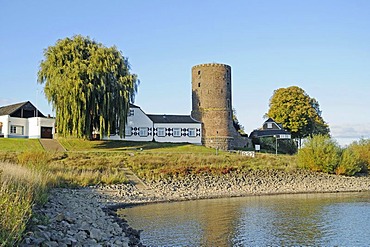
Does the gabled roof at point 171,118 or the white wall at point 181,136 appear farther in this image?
the gabled roof at point 171,118

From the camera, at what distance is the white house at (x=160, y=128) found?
48.1m

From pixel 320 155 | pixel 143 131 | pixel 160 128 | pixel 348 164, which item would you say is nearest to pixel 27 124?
pixel 143 131

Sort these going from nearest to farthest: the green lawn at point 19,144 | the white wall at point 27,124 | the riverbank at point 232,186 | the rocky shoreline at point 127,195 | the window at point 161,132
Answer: the rocky shoreline at point 127,195 → the riverbank at point 232,186 → the green lawn at point 19,144 → the white wall at point 27,124 → the window at point 161,132

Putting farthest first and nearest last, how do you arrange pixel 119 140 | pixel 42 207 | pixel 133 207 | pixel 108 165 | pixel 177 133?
pixel 177 133 → pixel 119 140 → pixel 108 165 → pixel 133 207 → pixel 42 207

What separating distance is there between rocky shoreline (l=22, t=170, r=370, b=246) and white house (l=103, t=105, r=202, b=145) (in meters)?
17.4

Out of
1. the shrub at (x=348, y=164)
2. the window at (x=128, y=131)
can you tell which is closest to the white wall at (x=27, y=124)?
the window at (x=128, y=131)

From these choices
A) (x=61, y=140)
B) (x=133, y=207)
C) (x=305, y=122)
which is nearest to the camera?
(x=133, y=207)

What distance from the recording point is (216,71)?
50906mm

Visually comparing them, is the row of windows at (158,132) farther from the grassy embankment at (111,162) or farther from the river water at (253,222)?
the river water at (253,222)

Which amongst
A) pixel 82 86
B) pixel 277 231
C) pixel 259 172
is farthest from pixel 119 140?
pixel 277 231

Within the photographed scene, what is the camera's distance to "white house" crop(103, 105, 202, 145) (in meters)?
48.1

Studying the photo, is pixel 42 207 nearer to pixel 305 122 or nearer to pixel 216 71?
pixel 216 71

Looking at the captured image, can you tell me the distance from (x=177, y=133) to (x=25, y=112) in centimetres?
1641

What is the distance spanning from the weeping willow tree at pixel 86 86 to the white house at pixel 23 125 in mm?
5556
